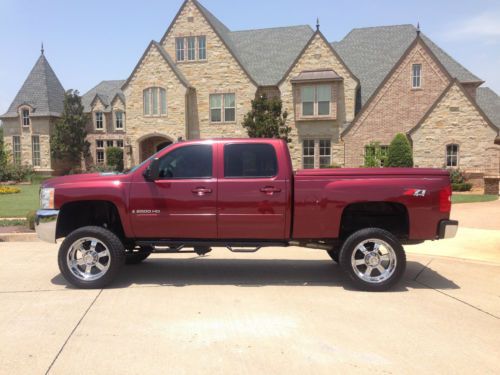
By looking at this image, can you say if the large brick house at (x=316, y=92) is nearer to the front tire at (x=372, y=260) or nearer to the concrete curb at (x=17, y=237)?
the concrete curb at (x=17, y=237)

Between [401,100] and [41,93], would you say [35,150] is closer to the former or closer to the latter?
[41,93]

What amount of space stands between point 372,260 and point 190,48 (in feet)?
86.2

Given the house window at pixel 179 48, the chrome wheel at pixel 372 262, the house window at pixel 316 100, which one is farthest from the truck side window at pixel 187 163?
the house window at pixel 179 48

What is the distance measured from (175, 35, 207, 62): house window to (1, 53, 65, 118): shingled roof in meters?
13.5

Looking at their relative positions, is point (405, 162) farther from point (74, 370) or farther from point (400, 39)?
point (74, 370)

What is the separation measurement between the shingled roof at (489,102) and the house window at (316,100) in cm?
1154

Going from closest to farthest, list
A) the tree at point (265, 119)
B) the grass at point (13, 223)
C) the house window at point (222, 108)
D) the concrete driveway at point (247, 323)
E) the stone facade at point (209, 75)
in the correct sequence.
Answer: the concrete driveway at point (247, 323), the grass at point (13, 223), the tree at point (265, 119), the stone facade at point (209, 75), the house window at point (222, 108)

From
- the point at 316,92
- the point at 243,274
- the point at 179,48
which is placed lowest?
the point at 243,274

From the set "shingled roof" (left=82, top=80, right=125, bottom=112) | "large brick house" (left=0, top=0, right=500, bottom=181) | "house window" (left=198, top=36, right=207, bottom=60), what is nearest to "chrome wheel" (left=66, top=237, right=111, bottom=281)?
"large brick house" (left=0, top=0, right=500, bottom=181)

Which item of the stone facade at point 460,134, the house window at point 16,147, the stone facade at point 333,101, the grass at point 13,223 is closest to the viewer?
the grass at point 13,223

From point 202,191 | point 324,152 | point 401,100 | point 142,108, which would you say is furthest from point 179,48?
point 202,191

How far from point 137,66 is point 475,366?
92.7 feet

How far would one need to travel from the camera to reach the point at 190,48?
28812 mm

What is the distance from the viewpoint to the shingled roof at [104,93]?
36.1 m
